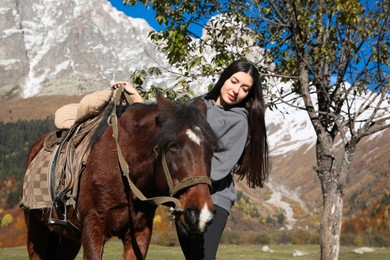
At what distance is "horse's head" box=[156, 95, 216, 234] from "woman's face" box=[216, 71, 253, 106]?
35 cm

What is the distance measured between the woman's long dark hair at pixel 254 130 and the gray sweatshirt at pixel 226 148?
5.1 inches

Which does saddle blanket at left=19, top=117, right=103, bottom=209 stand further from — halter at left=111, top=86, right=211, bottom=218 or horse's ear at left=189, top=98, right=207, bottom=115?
horse's ear at left=189, top=98, right=207, bottom=115

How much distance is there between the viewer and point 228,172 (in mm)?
3383

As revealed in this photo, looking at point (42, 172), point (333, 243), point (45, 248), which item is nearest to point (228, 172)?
point (42, 172)

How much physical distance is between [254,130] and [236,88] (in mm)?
391

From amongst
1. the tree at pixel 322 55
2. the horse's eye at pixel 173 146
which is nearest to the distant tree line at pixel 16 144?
the tree at pixel 322 55

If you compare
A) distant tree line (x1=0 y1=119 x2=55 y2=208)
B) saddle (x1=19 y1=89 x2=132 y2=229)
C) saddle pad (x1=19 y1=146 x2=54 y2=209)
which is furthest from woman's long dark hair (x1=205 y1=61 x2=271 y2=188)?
distant tree line (x1=0 y1=119 x2=55 y2=208)

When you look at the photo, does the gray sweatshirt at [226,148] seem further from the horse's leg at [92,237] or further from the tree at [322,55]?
the tree at [322,55]

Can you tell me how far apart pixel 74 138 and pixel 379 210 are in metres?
63.9

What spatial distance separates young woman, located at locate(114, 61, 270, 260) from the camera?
11.3 ft

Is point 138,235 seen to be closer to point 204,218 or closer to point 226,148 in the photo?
point 226,148

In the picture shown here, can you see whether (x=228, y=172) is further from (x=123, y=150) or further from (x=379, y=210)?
(x=379, y=210)

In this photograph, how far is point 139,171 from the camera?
3.70 m

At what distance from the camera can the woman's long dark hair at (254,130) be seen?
3.76m
